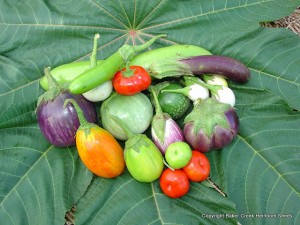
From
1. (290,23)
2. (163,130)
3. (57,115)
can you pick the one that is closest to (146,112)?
(163,130)

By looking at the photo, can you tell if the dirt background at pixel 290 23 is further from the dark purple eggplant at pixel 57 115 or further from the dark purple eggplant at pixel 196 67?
the dark purple eggplant at pixel 57 115

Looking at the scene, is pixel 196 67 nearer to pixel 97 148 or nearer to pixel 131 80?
pixel 131 80

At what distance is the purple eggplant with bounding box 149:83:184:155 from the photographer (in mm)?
1667

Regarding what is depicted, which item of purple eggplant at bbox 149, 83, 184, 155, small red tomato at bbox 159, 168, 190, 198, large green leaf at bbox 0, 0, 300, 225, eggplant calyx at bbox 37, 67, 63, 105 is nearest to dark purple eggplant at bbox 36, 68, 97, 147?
eggplant calyx at bbox 37, 67, 63, 105

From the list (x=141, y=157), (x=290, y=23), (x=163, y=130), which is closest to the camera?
(x=141, y=157)

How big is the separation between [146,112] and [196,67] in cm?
29

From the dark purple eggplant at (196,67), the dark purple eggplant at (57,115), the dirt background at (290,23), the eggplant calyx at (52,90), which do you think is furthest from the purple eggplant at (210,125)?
the dirt background at (290,23)

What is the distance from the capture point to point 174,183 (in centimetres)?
157

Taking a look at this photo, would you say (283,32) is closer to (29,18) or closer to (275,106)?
(275,106)

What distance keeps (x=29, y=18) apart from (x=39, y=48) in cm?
14

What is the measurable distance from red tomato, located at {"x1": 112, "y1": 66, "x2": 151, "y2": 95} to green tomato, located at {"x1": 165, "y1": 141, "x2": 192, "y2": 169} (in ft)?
0.89

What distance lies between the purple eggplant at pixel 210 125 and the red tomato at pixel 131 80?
0.24m

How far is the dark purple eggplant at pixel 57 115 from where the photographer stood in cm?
162

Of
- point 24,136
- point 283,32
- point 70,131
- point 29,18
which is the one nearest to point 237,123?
point 283,32
